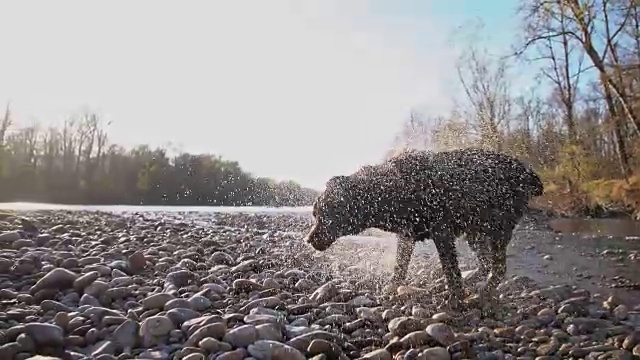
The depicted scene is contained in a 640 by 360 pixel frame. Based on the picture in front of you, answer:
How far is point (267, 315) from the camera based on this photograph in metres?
4.93

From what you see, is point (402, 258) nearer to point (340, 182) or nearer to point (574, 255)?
point (340, 182)

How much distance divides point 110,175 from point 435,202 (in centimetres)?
5121

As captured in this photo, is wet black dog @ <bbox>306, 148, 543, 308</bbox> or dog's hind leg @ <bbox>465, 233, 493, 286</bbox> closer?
wet black dog @ <bbox>306, 148, 543, 308</bbox>

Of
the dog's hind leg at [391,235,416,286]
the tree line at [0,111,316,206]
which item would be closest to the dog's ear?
the dog's hind leg at [391,235,416,286]

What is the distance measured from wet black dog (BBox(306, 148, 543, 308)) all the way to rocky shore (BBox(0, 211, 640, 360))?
0.67 m

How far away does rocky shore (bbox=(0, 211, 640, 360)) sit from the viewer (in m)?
4.25

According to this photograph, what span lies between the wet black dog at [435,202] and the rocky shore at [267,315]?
0.67 metres

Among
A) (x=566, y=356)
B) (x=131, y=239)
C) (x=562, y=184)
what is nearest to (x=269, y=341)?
(x=566, y=356)

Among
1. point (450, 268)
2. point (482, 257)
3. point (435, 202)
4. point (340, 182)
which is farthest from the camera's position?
point (482, 257)

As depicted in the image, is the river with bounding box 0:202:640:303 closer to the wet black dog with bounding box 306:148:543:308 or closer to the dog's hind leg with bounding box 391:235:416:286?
the wet black dog with bounding box 306:148:543:308

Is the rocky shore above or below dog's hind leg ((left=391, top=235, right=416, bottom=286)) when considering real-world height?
below

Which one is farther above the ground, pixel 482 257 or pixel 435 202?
pixel 435 202

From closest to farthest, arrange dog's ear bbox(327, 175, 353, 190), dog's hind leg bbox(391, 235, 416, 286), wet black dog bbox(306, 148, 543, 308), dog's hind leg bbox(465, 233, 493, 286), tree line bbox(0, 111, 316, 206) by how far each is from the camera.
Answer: wet black dog bbox(306, 148, 543, 308), dog's ear bbox(327, 175, 353, 190), dog's hind leg bbox(391, 235, 416, 286), dog's hind leg bbox(465, 233, 493, 286), tree line bbox(0, 111, 316, 206)

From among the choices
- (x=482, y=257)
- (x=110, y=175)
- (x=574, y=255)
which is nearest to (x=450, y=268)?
(x=482, y=257)
